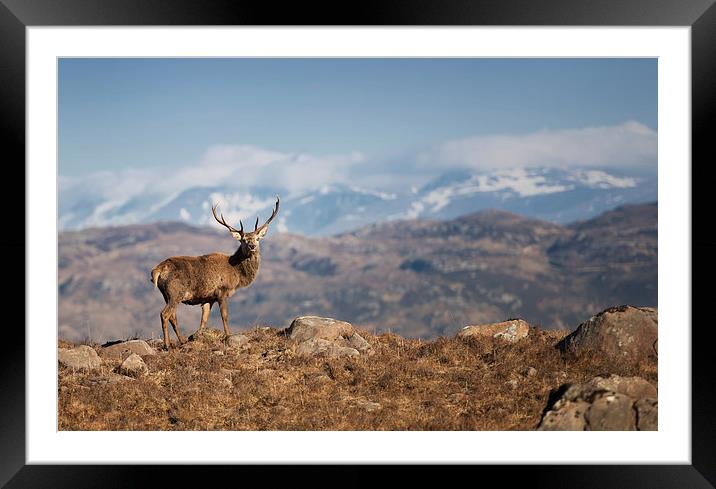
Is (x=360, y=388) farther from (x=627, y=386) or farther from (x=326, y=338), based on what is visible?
(x=627, y=386)

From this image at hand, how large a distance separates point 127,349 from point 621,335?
9.54m

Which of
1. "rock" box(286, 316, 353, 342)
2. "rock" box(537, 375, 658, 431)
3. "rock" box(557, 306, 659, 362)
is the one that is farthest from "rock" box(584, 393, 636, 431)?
"rock" box(286, 316, 353, 342)

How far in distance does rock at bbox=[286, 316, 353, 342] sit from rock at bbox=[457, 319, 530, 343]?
2402mm

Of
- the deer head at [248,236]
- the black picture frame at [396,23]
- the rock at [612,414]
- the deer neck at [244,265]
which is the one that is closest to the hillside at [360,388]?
the rock at [612,414]

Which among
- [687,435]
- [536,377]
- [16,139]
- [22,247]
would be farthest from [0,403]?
[687,435]

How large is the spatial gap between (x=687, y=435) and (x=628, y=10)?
6.29 m

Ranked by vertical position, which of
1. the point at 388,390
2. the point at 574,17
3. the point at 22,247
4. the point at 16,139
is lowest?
the point at 388,390

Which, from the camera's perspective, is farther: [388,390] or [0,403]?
[388,390]

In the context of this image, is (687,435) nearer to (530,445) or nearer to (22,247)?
(530,445)

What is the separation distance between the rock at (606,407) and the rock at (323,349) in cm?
455

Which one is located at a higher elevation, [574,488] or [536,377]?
[536,377]

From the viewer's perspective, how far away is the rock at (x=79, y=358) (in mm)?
16078

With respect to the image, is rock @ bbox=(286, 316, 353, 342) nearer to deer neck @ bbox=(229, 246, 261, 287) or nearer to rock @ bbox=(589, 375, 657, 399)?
deer neck @ bbox=(229, 246, 261, 287)

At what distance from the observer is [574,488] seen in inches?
495
